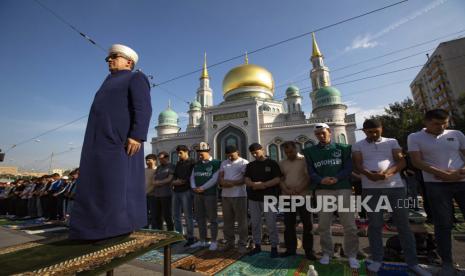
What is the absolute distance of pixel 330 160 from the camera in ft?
11.1

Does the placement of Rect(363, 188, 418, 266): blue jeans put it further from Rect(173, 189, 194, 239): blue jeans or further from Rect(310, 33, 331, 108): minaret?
Rect(310, 33, 331, 108): minaret

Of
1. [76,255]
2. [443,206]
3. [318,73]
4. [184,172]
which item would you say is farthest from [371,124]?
[318,73]

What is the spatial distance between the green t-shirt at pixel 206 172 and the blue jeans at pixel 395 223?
253 cm

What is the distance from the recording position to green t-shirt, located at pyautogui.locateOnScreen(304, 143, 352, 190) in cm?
328

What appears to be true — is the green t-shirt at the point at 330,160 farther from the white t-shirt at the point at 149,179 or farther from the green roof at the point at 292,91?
the green roof at the point at 292,91

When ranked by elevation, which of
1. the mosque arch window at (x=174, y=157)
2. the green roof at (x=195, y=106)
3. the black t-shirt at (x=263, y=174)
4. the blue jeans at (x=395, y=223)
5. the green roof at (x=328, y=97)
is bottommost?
the blue jeans at (x=395, y=223)

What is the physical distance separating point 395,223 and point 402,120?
783 inches

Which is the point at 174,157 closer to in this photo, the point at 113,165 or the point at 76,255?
the point at 113,165

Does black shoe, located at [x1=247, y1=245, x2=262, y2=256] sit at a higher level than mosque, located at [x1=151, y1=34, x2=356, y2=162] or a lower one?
lower

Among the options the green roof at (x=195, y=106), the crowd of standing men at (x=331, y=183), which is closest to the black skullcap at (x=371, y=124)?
the crowd of standing men at (x=331, y=183)

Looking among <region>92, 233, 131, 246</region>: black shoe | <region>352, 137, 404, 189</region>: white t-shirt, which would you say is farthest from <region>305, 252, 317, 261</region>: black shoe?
<region>92, 233, 131, 246</region>: black shoe

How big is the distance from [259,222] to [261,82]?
102ft

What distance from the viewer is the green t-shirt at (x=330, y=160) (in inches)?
129

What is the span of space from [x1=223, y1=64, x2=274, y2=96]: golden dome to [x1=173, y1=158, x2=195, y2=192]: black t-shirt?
1146 inches
